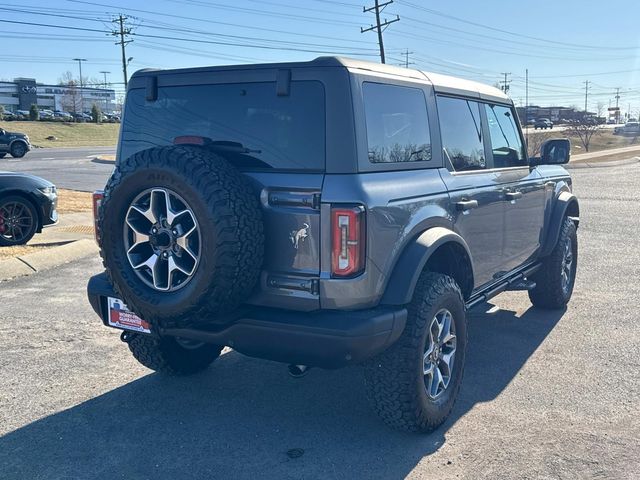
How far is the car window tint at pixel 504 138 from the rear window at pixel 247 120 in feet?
6.74

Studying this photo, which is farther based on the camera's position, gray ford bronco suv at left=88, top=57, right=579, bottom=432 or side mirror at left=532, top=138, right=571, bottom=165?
side mirror at left=532, top=138, right=571, bottom=165

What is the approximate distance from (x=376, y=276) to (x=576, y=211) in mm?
3961

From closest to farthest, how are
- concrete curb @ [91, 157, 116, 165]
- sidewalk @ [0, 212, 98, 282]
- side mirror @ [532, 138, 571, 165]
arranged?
side mirror @ [532, 138, 571, 165] < sidewalk @ [0, 212, 98, 282] < concrete curb @ [91, 157, 116, 165]

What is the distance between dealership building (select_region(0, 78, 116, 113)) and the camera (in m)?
99.4

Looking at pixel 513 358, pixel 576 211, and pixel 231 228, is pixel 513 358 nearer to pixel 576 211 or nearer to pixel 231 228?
pixel 576 211

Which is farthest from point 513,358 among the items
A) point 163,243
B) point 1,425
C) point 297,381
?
point 1,425

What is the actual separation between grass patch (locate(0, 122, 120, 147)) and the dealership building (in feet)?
97.8

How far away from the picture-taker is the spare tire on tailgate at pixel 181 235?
3.00 metres

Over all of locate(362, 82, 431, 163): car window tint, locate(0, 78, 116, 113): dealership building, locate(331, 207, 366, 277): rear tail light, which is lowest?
locate(331, 207, 366, 277): rear tail light

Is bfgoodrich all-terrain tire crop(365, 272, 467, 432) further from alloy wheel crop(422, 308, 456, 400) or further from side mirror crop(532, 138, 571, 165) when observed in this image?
side mirror crop(532, 138, 571, 165)

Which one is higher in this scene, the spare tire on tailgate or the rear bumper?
the spare tire on tailgate

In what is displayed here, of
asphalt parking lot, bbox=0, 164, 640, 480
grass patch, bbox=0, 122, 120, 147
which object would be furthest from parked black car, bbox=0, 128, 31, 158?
asphalt parking lot, bbox=0, 164, 640, 480

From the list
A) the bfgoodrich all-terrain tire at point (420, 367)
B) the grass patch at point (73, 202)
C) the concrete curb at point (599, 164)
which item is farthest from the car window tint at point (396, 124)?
the concrete curb at point (599, 164)

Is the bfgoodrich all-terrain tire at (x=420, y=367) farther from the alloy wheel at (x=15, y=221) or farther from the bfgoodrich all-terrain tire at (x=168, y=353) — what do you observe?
the alloy wheel at (x=15, y=221)
